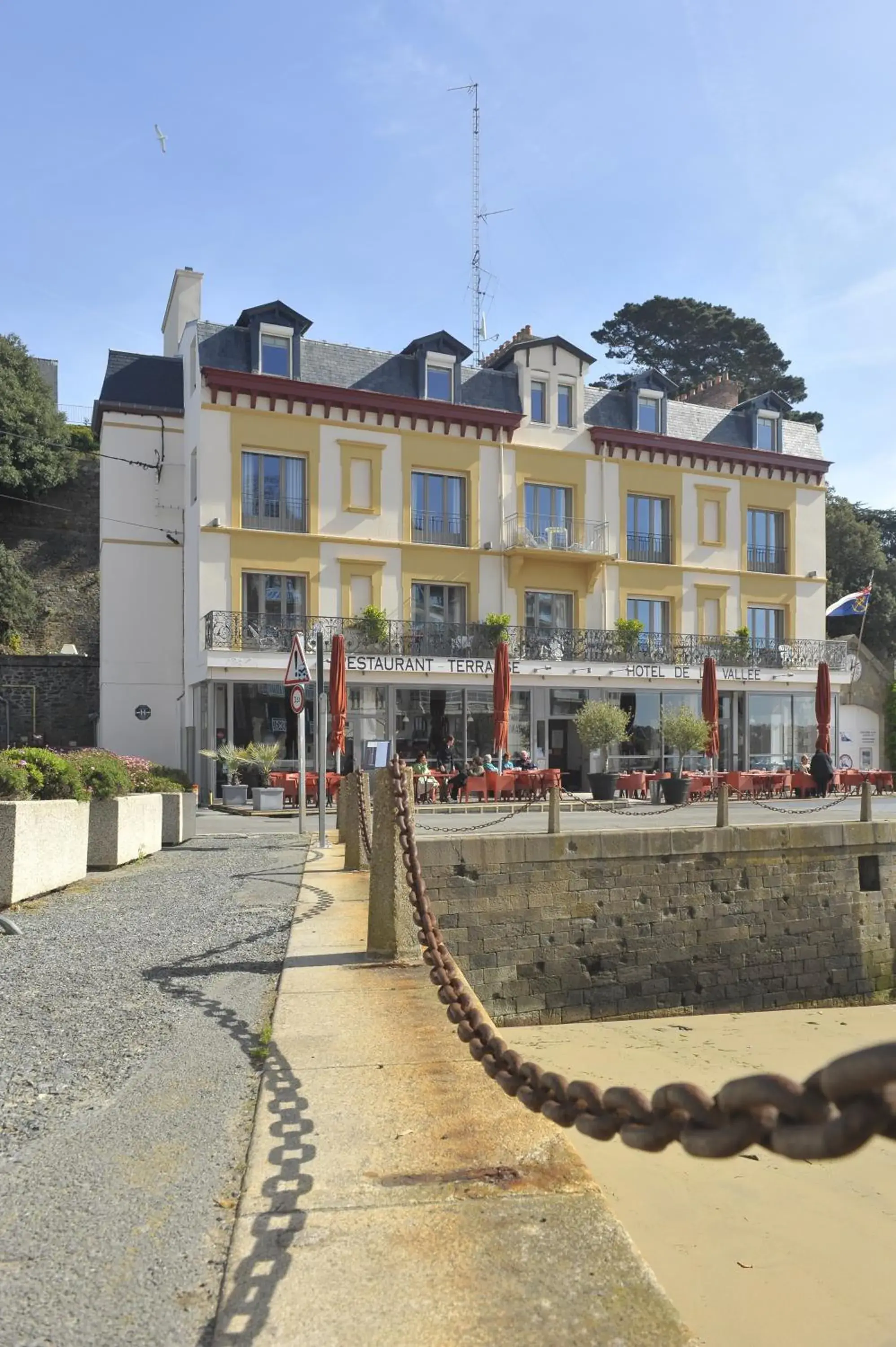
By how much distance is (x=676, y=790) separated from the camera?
20250 mm

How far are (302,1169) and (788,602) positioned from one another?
30796mm

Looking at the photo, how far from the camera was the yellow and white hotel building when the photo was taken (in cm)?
2494

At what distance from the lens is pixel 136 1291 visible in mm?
2512

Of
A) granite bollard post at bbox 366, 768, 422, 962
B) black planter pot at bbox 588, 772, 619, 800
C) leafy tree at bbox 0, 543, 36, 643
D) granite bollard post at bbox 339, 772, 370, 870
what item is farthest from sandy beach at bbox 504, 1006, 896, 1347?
leafy tree at bbox 0, 543, 36, 643

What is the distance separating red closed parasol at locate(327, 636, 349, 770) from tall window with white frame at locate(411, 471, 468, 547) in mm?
7217

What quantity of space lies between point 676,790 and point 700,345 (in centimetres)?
4125

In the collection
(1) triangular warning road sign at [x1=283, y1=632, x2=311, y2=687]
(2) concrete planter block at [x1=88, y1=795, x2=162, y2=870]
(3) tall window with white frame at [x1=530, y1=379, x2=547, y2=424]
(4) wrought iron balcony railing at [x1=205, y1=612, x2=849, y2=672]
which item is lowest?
(2) concrete planter block at [x1=88, y1=795, x2=162, y2=870]

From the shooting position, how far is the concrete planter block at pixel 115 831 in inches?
406

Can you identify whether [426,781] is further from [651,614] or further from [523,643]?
[651,614]

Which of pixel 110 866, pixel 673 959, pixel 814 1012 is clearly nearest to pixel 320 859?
pixel 110 866

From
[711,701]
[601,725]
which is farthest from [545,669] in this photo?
[711,701]

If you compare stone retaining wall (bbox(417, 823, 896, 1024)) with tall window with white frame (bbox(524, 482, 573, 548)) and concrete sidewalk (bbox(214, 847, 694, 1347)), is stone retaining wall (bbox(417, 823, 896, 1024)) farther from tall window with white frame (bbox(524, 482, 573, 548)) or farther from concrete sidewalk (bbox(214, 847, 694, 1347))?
tall window with white frame (bbox(524, 482, 573, 548))

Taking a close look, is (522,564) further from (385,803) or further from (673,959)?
(385,803)

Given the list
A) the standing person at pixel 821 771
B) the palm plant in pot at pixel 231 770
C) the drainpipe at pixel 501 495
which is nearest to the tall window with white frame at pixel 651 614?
the drainpipe at pixel 501 495
